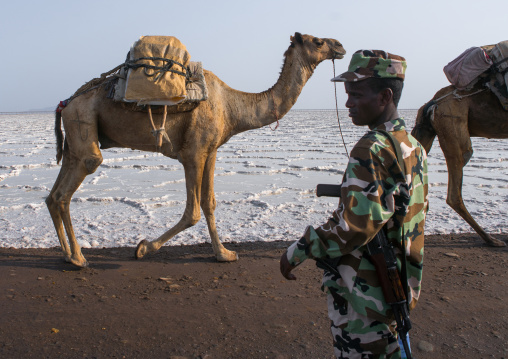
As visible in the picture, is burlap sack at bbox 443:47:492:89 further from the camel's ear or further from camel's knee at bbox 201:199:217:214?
camel's knee at bbox 201:199:217:214

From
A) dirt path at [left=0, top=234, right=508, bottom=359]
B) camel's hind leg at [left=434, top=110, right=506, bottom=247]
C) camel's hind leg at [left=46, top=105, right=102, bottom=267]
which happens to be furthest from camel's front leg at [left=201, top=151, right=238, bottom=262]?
camel's hind leg at [left=434, top=110, right=506, bottom=247]

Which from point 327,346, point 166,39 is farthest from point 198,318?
point 166,39

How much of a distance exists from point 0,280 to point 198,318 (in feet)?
6.80

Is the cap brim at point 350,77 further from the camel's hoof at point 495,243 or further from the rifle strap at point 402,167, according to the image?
the camel's hoof at point 495,243

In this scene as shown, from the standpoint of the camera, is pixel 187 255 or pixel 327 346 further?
pixel 187 255

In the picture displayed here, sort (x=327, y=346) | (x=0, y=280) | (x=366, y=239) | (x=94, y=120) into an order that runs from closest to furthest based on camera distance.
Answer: (x=366, y=239) < (x=327, y=346) < (x=0, y=280) < (x=94, y=120)

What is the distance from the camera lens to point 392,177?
209 cm

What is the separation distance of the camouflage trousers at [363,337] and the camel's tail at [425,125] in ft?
15.0

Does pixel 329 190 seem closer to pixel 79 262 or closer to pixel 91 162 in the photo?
pixel 91 162

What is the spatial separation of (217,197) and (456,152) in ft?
13.8

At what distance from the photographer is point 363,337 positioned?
7.11 ft

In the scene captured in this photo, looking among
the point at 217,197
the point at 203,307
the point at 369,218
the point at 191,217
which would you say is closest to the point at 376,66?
the point at 369,218

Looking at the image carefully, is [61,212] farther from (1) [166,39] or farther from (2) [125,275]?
(1) [166,39]

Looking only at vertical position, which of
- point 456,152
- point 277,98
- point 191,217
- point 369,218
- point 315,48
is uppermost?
point 315,48
